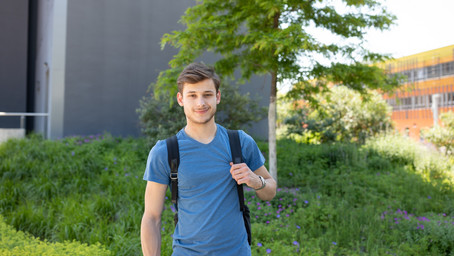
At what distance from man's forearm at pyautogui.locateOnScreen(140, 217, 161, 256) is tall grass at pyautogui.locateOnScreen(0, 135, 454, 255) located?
2.31 metres

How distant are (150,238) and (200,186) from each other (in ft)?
1.12

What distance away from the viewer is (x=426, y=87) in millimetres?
30953

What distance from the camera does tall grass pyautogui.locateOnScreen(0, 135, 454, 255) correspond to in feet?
15.0

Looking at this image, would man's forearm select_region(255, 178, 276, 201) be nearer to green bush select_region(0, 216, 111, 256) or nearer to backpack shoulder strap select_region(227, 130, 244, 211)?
backpack shoulder strap select_region(227, 130, 244, 211)

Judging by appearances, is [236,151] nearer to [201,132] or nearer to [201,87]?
[201,132]

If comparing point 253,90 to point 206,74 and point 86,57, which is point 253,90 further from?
point 206,74

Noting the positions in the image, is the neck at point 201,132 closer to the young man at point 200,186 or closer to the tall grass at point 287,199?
the young man at point 200,186

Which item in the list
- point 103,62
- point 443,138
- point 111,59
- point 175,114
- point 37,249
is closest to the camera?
point 37,249

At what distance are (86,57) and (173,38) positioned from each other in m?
6.18

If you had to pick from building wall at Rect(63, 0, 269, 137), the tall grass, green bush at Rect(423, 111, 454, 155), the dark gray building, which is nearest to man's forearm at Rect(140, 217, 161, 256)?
the tall grass

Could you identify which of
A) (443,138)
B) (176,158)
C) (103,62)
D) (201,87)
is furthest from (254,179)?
(443,138)

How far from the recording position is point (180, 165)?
1.62 metres

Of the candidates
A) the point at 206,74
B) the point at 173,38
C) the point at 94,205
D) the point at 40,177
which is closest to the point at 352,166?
the point at 173,38

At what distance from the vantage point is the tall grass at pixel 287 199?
457 centimetres
